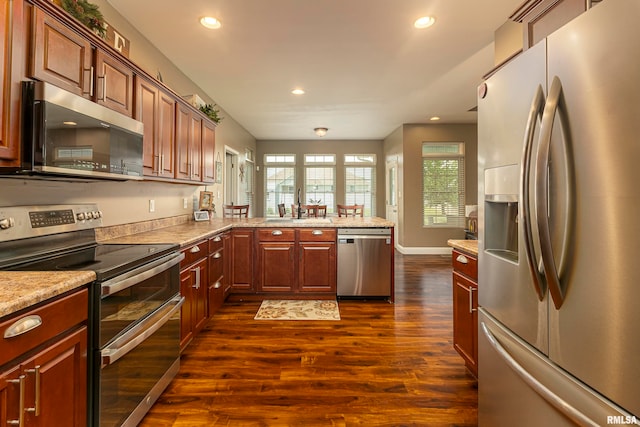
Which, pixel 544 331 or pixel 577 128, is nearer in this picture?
pixel 577 128

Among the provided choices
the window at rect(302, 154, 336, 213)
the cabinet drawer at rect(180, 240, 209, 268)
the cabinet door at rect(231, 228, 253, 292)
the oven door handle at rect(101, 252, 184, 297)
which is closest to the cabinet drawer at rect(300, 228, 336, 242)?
the cabinet door at rect(231, 228, 253, 292)

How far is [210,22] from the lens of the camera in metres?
2.70

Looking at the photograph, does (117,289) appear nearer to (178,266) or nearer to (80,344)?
(80,344)

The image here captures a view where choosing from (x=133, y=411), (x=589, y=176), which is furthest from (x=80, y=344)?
(x=589, y=176)

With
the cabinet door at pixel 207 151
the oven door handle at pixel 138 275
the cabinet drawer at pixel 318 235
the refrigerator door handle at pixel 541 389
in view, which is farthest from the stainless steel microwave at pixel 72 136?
the refrigerator door handle at pixel 541 389

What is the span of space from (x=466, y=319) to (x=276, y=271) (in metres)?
2.22

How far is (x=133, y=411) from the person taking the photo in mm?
1529

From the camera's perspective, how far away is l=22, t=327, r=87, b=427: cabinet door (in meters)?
0.99

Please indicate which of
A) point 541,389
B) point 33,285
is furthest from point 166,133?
Answer: point 541,389

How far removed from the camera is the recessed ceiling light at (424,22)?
2656 mm

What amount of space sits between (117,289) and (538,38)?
6.81ft

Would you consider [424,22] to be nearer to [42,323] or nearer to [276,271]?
[276,271]

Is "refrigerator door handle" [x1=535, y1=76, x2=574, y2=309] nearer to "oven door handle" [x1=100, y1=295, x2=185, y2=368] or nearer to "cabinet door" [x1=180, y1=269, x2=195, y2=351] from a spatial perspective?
"oven door handle" [x1=100, y1=295, x2=185, y2=368]

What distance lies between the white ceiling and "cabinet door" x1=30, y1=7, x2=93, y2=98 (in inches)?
43.9
